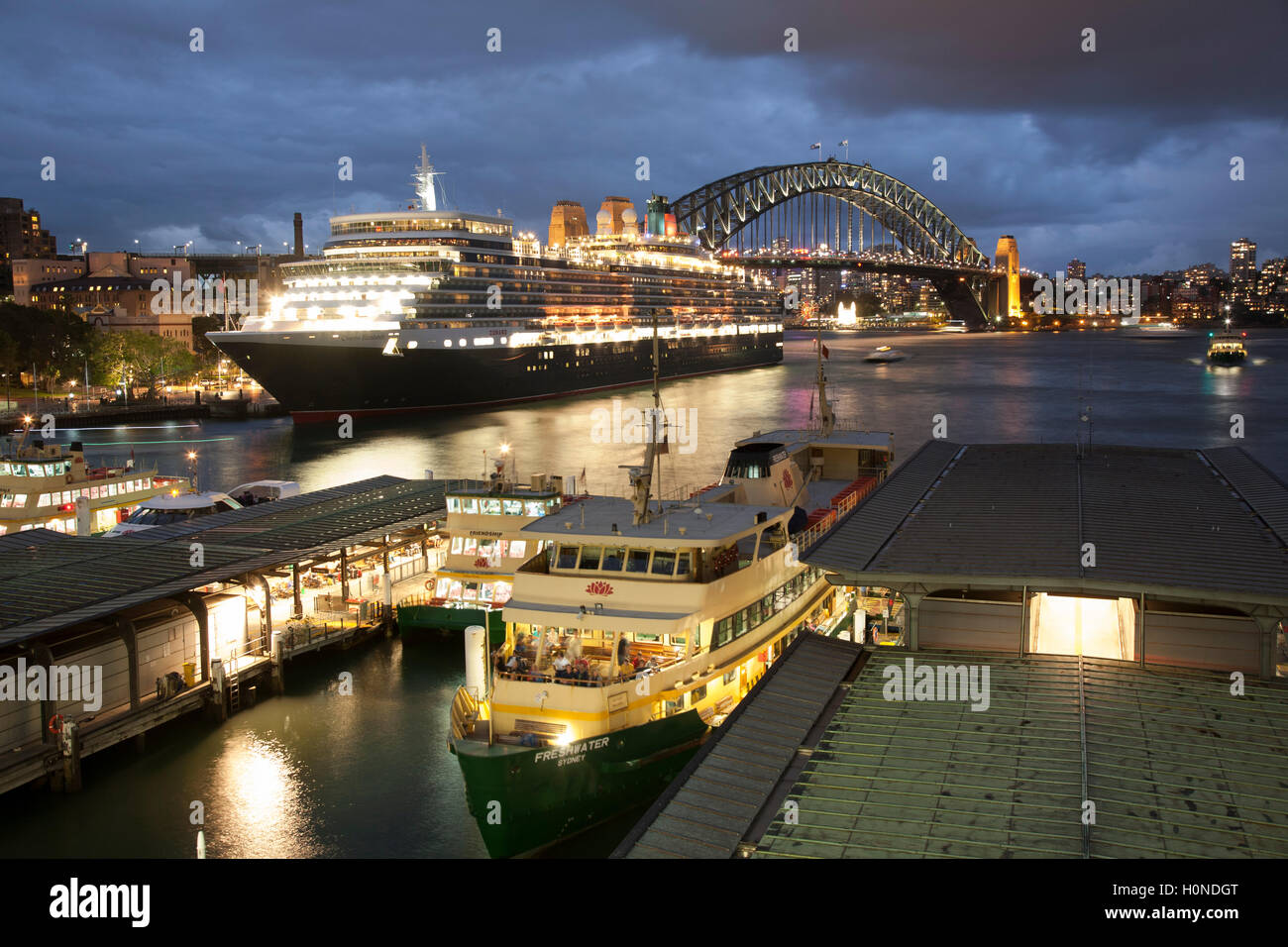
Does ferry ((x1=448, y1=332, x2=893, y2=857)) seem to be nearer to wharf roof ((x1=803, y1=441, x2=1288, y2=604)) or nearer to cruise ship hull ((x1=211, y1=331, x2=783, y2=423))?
wharf roof ((x1=803, y1=441, x2=1288, y2=604))

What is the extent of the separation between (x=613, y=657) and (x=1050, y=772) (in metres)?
6.42

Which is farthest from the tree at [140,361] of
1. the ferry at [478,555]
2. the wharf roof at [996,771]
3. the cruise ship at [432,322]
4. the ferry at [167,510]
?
the wharf roof at [996,771]

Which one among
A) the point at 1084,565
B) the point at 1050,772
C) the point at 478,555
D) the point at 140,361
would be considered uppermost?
the point at 140,361

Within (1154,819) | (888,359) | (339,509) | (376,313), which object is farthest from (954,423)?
(888,359)

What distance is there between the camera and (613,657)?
14.5 metres

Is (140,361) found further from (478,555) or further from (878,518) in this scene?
(878,518)

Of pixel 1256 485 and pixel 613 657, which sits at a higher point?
pixel 1256 485

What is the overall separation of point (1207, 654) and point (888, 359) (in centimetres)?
12899

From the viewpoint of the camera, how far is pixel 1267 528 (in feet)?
52.0

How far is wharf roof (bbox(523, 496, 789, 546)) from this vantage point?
15766 millimetres

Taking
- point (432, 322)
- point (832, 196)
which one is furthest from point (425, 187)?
point (832, 196)

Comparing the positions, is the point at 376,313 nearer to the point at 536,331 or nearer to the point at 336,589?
the point at 536,331

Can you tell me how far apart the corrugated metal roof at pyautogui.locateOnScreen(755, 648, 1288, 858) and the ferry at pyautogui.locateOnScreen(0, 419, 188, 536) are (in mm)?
25352

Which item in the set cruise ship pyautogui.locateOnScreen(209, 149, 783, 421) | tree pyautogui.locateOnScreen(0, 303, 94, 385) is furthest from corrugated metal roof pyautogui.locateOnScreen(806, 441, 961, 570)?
tree pyautogui.locateOnScreen(0, 303, 94, 385)
